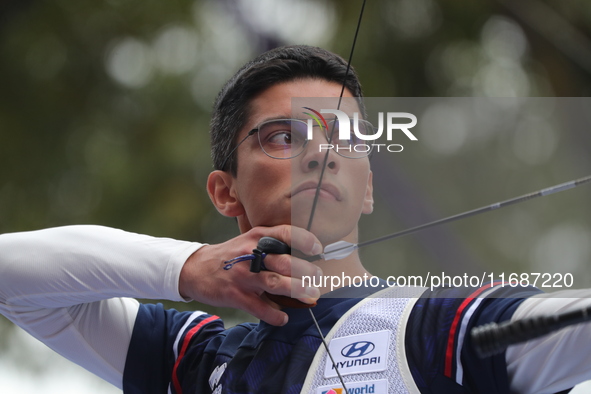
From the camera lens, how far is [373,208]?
99 cm

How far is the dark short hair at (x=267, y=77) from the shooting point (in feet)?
4.08

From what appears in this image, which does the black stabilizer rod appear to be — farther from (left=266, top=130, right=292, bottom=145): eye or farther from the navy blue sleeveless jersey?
(left=266, top=130, right=292, bottom=145): eye

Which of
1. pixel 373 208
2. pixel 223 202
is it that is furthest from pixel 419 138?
pixel 223 202

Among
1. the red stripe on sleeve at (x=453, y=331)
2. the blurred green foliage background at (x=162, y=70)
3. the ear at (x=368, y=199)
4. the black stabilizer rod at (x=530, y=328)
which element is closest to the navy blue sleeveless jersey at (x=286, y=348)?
the red stripe on sleeve at (x=453, y=331)

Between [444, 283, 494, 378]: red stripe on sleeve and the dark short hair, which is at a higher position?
the dark short hair

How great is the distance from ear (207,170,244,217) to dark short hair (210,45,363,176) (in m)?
0.02

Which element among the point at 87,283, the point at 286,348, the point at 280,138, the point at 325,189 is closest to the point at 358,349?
the point at 286,348

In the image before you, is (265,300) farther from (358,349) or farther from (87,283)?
(87,283)

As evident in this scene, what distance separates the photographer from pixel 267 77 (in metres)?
1.25

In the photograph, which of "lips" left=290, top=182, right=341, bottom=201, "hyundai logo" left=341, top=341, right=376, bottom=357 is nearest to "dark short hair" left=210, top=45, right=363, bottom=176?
"lips" left=290, top=182, right=341, bottom=201

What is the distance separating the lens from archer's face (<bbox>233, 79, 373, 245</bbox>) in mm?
1032

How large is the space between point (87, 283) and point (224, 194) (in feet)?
1.05

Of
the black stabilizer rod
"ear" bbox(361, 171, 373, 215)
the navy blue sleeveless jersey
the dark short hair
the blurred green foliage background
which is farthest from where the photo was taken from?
the blurred green foliage background

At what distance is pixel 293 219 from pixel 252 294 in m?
0.15
